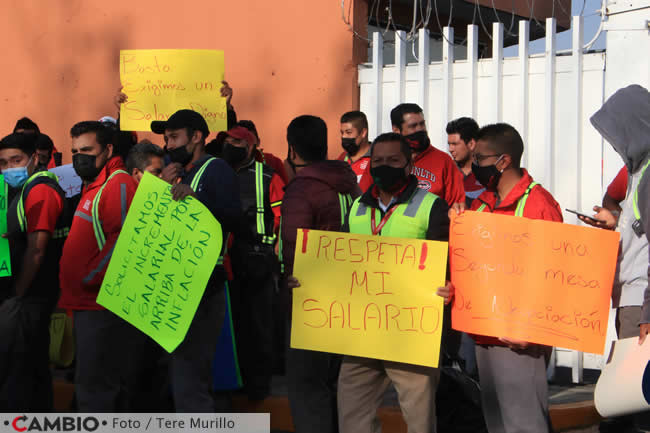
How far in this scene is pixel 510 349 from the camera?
13.4ft

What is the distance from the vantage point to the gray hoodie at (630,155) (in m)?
4.23

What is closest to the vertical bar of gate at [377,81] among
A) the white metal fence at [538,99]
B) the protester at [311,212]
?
the white metal fence at [538,99]

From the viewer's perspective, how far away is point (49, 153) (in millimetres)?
7219

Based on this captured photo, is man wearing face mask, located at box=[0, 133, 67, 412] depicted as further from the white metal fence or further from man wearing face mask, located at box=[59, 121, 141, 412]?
the white metal fence

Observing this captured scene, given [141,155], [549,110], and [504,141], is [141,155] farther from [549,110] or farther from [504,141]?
[549,110]

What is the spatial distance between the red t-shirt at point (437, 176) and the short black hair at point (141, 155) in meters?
1.34

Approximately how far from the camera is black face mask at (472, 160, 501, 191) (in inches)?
164

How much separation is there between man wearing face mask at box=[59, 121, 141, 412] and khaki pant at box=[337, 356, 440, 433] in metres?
1.46

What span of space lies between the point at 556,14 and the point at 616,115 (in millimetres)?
6283

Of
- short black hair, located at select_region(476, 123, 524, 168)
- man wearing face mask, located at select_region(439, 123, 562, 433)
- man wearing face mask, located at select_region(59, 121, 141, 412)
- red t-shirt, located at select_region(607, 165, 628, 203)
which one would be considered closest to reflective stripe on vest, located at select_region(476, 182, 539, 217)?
man wearing face mask, located at select_region(439, 123, 562, 433)

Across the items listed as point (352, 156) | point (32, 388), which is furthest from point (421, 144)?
point (32, 388)

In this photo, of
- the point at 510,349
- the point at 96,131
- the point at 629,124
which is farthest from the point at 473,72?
the point at 510,349

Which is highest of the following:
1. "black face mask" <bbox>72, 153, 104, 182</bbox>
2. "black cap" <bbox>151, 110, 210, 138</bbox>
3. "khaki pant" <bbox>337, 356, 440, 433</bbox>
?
"black cap" <bbox>151, 110, 210, 138</bbox>

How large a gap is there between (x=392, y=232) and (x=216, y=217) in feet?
3.55
